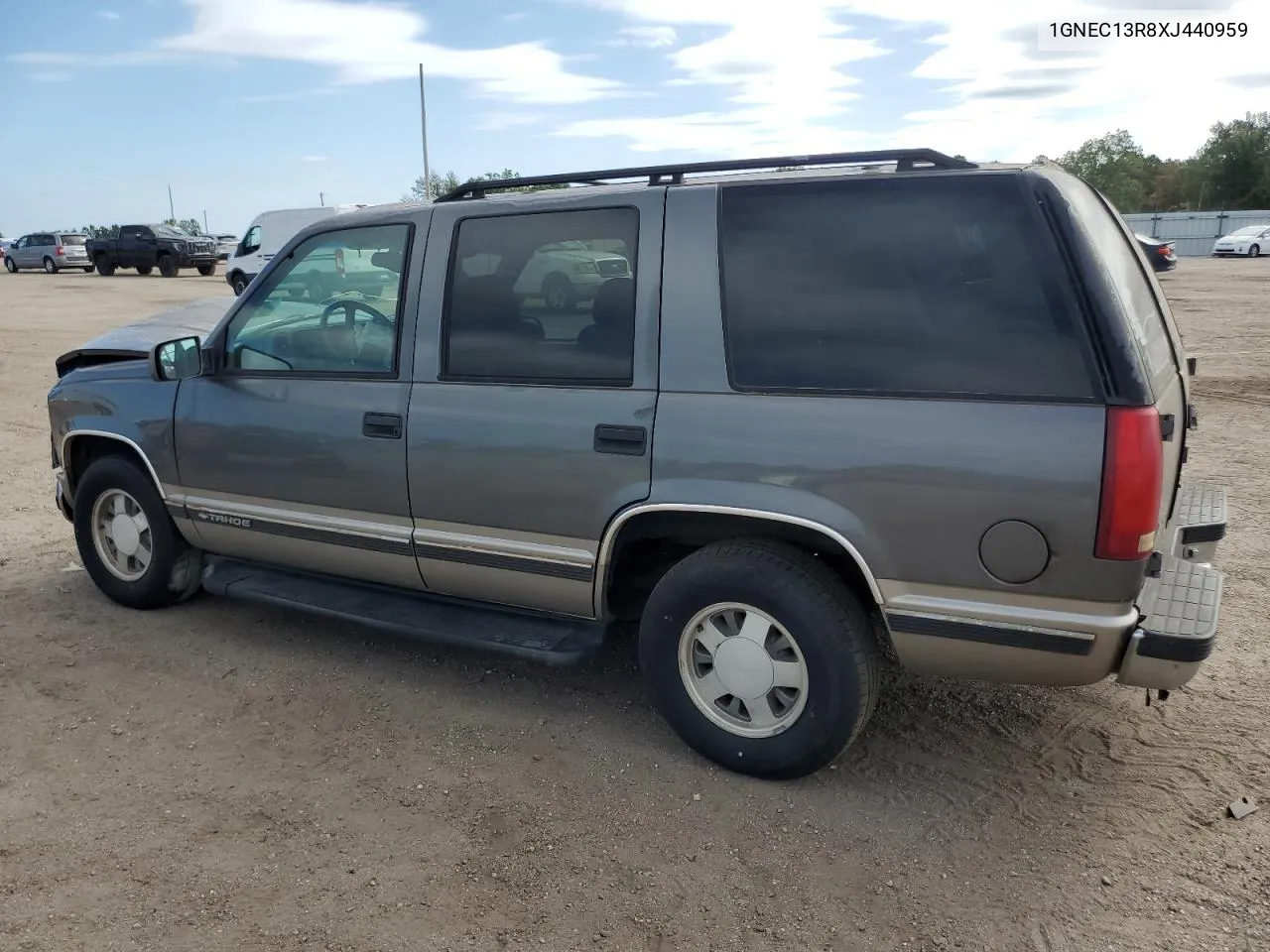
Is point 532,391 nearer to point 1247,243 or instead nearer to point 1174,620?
point 1174,620

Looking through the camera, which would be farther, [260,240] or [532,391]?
[260,240]

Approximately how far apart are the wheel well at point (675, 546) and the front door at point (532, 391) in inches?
4.8

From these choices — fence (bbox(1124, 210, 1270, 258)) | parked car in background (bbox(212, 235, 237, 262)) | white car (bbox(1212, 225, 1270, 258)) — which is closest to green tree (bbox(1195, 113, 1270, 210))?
fence (bbox(1124, 210, 1270, 258))

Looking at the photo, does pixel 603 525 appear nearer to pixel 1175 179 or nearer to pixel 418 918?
pixel 418 918

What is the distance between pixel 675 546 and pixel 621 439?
22.8 inches

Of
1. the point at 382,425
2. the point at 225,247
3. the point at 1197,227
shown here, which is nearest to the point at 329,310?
the point at 382,425

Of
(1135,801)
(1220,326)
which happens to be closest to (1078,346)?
(1135,801)

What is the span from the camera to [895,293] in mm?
3037

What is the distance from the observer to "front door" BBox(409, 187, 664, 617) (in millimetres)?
3434

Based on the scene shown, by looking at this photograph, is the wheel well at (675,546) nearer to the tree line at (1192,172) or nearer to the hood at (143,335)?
the hood at (143,335)

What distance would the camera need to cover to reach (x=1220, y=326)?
1570 centimetres

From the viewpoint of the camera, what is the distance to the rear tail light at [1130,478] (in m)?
2.68

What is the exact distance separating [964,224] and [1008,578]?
3.42ft

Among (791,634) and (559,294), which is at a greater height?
(559,294)
